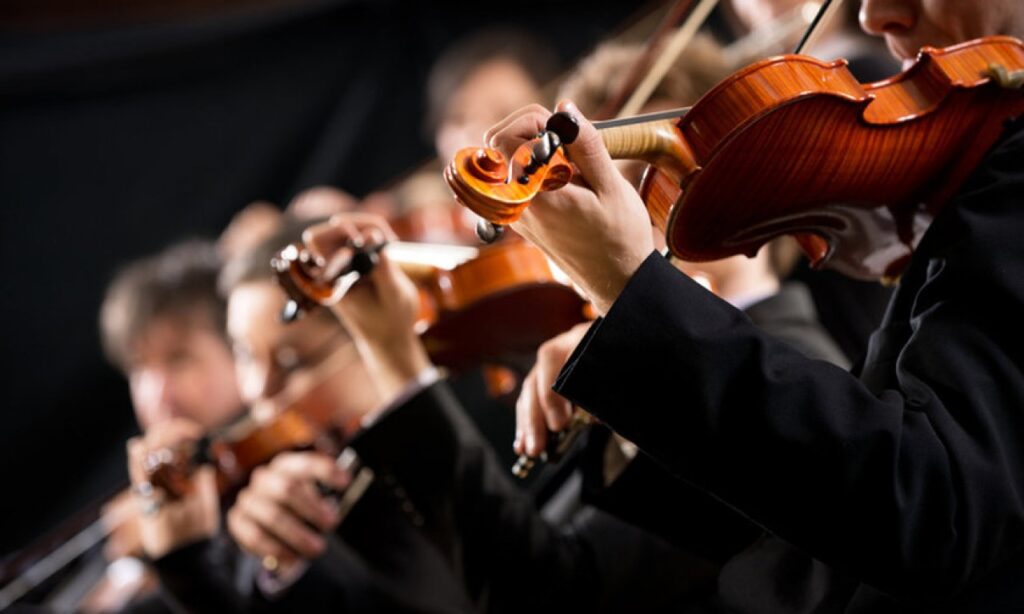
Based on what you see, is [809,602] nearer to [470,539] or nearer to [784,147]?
[784,147]

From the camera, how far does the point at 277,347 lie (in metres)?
1.29

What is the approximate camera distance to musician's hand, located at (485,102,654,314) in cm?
55

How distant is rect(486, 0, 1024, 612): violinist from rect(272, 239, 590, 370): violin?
0.28m

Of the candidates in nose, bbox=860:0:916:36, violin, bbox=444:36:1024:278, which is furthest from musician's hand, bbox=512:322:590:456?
nose, bbox=860:0:916:36

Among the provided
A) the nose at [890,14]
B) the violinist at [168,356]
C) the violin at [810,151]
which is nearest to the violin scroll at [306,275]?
the violin at [810,151]

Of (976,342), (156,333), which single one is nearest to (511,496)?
(976,342)

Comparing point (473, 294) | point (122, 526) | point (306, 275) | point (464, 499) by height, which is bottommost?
point (122, 526)

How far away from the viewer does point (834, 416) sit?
533 mm

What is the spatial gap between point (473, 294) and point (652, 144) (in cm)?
37

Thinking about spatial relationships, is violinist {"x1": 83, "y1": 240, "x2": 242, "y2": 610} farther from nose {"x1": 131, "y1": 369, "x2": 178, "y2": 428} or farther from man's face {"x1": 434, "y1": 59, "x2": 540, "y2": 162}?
man's face {"x1": 434, "y1": 59, "x2": 540, "y2": 162}

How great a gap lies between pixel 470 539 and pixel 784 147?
1.38ft

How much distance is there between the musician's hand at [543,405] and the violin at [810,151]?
0.35ft

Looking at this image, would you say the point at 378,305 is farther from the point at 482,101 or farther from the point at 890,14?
the point at 482,101

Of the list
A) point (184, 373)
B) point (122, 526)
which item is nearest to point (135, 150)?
point (184, 373)
